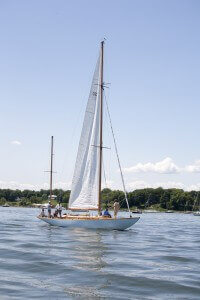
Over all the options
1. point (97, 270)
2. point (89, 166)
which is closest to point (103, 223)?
point (89, 166)

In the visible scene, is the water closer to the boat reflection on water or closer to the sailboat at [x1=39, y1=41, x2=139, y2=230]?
the boat reflection on water

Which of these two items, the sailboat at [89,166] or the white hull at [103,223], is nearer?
the white hull at [103,223]

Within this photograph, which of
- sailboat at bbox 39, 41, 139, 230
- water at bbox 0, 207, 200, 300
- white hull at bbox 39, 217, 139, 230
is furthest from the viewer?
sailboat at bbox 39, 41, 139, 230

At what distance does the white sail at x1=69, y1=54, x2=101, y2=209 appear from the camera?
44.8m

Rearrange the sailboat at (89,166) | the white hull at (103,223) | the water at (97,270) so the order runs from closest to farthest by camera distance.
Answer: the water at (97,270) → the white hull at (103,223) → the sailboat at (89,166)

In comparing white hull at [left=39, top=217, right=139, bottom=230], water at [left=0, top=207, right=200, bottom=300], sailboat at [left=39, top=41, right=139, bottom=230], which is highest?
sailboat at [left=39, top=41, right=139, bottom=230]

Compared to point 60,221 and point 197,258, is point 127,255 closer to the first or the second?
point 197,258

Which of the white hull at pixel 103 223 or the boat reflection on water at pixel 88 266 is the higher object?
the white hull at pixel 103 223

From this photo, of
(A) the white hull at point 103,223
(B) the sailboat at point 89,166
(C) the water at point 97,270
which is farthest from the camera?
(B) the sailboat at point 89,166

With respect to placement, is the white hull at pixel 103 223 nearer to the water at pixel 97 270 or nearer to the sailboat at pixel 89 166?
the sailboat at pixel 89 166

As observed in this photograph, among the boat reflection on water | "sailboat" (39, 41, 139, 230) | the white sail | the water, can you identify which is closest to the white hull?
"sailboat" (39, 41, 139, 230)

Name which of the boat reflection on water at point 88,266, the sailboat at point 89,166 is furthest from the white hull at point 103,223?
the boat reflection on water at point 88,266

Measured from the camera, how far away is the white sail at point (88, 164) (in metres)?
44.8

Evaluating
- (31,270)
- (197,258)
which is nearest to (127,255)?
(197,258)
